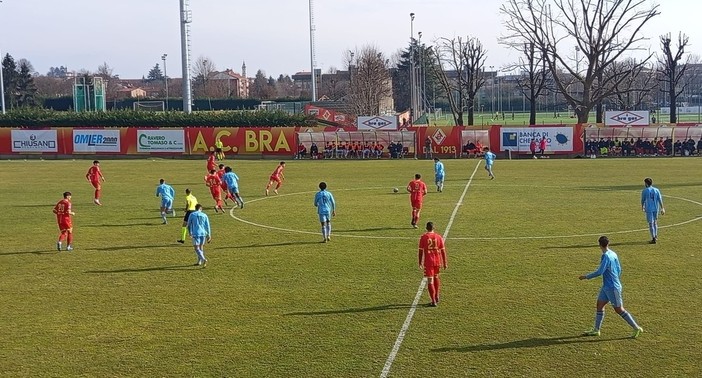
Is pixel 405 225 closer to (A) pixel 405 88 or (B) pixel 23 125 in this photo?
(B) pixel 23 125

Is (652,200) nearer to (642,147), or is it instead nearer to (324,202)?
(324,202)

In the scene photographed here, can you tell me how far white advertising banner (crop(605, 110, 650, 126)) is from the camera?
200 ft

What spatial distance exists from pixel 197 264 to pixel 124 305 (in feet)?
14.2

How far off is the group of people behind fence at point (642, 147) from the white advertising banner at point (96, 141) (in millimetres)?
40747

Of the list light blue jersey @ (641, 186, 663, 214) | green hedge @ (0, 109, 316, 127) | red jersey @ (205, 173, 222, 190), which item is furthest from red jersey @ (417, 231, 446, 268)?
green hedge @ (0, 109, 316, 127)

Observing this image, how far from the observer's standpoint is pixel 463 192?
37.3 m

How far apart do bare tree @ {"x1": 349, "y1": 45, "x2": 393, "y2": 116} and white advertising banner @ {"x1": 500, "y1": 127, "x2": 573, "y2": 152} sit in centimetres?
3756

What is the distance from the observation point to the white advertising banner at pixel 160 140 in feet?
218

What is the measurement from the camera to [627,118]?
61250 millimetres

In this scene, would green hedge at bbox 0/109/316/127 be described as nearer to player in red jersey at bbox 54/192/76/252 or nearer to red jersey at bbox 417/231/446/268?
player in red jersey at bbox 54/192/76/252

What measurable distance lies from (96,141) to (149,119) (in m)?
9.71

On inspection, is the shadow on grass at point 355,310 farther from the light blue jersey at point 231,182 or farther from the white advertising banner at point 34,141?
the white advertising banner at point 34,141

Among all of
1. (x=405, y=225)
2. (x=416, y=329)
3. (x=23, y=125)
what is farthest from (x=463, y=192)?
(x=23, y=125)

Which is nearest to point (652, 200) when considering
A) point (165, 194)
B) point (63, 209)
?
point (165, 194)
